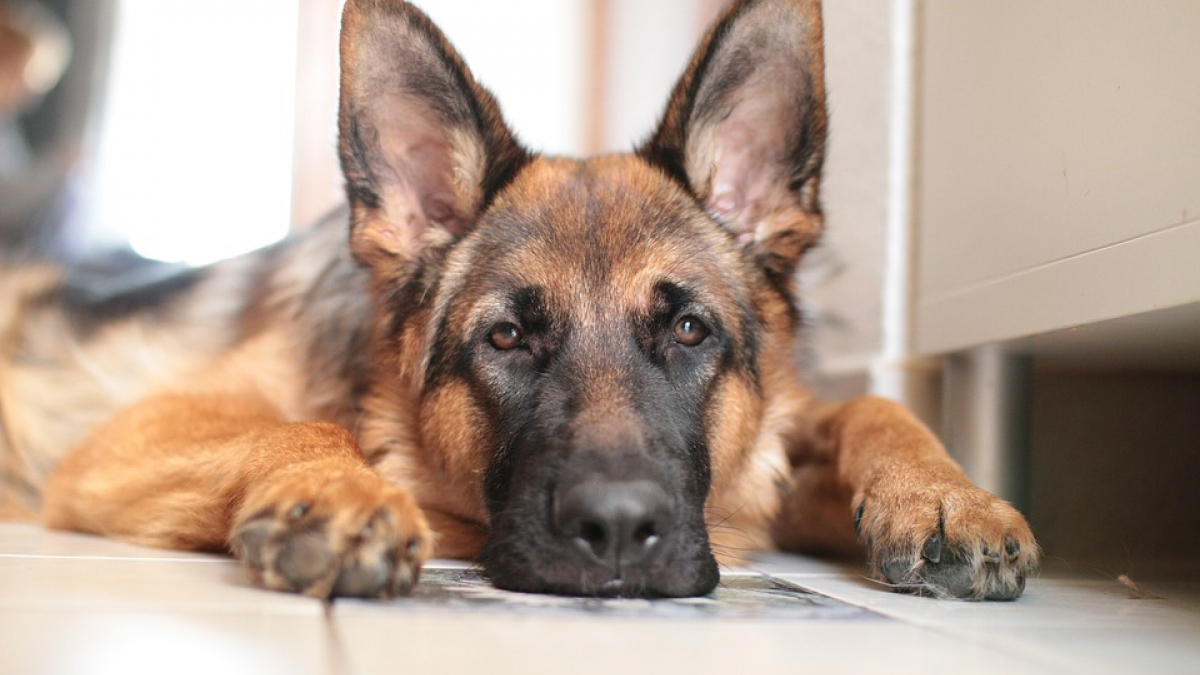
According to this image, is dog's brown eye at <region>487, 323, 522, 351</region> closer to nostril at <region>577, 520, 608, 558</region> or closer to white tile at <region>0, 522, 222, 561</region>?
nostril at <region>577, 520, 608, 558</region>

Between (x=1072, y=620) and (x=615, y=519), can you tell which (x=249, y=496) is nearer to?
Result: (x=615, y=519)

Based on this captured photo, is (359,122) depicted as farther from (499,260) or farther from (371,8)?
(499,260)

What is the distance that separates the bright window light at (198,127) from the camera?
734cm

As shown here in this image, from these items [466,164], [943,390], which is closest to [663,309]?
[466,164]

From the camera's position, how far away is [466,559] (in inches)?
95.1

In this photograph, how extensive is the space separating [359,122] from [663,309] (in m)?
0.89

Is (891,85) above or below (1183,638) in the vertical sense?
above

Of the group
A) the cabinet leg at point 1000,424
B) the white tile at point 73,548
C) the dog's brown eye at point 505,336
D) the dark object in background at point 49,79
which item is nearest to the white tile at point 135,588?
the white tile at point 73,548

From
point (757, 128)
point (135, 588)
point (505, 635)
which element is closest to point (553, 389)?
point (505, 635)

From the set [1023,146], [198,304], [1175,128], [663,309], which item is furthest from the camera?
[198,304]

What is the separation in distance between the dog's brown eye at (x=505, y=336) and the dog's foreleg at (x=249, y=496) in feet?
1.24

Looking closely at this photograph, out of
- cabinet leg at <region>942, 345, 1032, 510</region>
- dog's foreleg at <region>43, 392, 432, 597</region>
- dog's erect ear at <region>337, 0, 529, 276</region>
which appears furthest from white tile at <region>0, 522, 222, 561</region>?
cabinet leg at <region>942, 345, 1032, 510</region>

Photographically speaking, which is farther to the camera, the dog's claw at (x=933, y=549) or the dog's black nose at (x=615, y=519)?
the dog's claw at (x=933, y=549)

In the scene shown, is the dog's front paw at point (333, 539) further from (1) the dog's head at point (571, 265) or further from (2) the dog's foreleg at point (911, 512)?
(2) the dog's foreleg at point (911, 512)
